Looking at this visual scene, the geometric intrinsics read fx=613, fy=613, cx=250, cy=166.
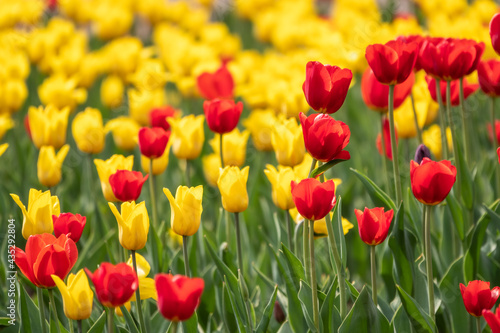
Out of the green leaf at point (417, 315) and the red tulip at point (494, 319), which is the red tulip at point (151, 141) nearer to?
the green leaf at point (417, 315)

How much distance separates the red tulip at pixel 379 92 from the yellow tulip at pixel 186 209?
0.77 metres

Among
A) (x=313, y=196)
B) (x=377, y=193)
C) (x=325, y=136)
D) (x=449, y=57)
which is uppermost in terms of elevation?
(x=449, y=57)

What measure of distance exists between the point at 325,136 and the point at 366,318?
0.46 meters

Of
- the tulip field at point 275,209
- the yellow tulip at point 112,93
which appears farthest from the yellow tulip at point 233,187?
the yellow tulip at point 112,93

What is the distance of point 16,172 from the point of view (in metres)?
3.10

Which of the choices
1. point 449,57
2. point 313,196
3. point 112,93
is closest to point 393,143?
Result: point 449,57

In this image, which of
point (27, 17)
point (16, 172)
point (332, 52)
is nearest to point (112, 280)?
point (16, 172)

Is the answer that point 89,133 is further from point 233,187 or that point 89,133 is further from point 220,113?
point 233,187

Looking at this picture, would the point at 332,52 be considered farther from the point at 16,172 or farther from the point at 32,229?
the point at 32,229

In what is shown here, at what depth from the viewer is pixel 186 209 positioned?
1.43m

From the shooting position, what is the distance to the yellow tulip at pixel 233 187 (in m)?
1.56

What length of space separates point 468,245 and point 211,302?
79 centimetres

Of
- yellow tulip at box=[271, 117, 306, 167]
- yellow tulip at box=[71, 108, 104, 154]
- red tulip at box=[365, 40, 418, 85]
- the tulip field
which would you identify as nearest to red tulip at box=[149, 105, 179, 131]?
the tulip field

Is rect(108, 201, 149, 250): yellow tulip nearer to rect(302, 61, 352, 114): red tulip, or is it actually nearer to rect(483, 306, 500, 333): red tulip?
rect(302, 61, 352, 114): red tulip
